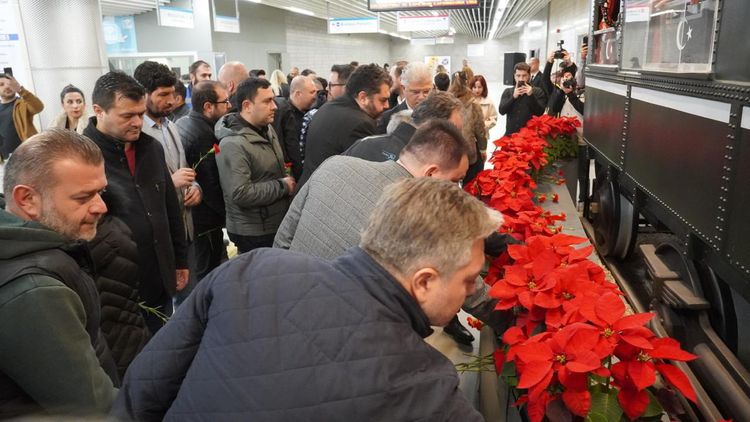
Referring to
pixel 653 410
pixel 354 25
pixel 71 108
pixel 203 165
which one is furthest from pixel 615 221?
pixel 354 25

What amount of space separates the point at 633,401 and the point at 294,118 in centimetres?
452

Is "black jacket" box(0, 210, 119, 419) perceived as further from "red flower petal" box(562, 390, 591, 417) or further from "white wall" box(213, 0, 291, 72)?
"white wall" box(213, 0, 291, 72)

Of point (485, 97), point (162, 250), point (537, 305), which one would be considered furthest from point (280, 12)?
point (537, 305)

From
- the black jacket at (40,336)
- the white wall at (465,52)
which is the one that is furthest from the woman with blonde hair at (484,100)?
the white wall at (465,52)

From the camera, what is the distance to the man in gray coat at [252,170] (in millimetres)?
3613

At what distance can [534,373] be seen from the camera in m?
1.40

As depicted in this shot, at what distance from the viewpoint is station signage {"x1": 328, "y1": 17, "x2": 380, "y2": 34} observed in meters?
18.7

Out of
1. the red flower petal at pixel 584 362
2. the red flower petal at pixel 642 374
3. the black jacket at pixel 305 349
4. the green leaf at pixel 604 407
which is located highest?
the black jacket at pixel 305 349

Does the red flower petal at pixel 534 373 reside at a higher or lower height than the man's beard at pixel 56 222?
lower

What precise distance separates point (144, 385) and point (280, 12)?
23.5 m

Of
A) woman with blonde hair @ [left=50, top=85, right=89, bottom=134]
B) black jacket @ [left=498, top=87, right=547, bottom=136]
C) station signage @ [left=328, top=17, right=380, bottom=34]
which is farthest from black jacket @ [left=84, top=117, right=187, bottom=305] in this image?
station signage @ [left=328, top=17, right=380, bottom=34]

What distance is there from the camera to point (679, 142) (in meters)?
2.91

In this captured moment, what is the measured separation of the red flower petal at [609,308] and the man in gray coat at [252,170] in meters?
2.55

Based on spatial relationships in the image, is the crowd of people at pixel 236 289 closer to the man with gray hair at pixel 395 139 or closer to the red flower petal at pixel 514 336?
the man with gray hair at pixel 395 139
